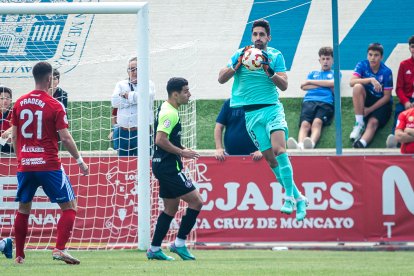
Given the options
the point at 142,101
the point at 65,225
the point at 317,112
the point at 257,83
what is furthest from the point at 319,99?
the point at 65,225

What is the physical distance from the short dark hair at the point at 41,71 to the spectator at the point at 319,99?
762cm

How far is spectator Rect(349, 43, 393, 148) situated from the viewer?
1675 cm

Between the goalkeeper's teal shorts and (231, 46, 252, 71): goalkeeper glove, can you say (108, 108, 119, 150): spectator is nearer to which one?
the goalkeeper's teal shorts

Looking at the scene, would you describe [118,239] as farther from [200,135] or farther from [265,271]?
[265,271]

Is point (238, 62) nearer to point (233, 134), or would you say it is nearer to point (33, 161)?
point (33, 161)

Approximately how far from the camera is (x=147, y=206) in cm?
1336

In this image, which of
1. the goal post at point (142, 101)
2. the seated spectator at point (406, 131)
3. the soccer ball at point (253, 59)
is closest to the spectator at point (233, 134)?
the goal post at point (142, 101)

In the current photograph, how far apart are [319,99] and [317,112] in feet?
0.79

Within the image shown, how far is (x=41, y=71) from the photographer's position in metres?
10.3

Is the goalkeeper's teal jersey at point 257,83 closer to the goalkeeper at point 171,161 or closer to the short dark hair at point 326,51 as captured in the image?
the goalkeeper at point 171,161

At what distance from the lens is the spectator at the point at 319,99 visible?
17.2 m

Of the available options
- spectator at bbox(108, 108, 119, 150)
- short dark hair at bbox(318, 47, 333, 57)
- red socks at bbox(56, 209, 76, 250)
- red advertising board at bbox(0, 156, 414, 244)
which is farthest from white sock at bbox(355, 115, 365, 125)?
red socks at bbox(56, 209, 76, 250)

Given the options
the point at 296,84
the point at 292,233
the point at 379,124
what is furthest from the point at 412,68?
the point at 292,233

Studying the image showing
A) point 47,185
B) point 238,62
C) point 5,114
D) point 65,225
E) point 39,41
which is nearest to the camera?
point 47,185
